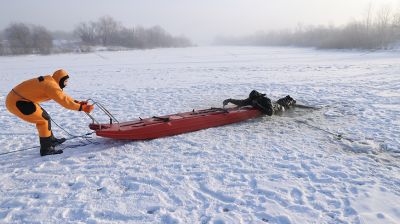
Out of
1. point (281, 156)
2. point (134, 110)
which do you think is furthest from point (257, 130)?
point (134, 110)

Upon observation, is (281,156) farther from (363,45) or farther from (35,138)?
(363,45)

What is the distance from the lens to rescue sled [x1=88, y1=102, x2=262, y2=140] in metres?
6.16

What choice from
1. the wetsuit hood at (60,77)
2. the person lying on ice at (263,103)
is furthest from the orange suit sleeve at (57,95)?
the person lying on ice at (263,103)

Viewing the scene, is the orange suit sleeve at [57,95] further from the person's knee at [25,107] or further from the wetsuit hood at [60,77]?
the person's knee at [25,107]

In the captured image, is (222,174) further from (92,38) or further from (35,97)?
(92,38)

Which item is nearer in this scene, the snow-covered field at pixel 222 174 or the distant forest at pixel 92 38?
the snow-covered field at pixel 222 174

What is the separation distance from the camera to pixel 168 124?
21.6 feet

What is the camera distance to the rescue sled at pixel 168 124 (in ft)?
20.2

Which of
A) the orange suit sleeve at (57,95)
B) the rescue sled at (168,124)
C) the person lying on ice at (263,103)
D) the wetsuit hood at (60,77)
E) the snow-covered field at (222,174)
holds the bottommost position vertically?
the snow-covered field at (222,174)

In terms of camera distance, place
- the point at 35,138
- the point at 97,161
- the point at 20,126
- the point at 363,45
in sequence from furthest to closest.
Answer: the point at 363,45 → the point at 20,126 → the point at 35,138 → the point at 97,161

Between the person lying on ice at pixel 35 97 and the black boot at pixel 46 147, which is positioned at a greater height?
the person lying on ice at pixel 35 97

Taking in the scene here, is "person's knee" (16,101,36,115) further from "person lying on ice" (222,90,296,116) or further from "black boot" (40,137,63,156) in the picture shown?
"person lying on ice" (222,90,296,116)

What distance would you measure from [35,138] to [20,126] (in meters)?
1.26

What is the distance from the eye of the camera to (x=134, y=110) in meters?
9.23
